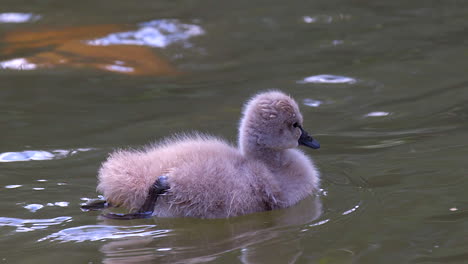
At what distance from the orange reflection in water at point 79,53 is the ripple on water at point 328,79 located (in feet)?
5.04

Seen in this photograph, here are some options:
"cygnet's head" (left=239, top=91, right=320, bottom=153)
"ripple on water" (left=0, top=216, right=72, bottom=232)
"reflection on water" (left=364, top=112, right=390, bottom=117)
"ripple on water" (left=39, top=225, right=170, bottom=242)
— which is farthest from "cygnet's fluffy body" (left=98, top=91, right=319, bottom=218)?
"reflection on water" (left=364, top=112, right=390, bottom=117)

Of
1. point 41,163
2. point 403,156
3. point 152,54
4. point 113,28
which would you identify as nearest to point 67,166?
point 41,163

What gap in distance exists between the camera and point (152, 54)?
361 inches

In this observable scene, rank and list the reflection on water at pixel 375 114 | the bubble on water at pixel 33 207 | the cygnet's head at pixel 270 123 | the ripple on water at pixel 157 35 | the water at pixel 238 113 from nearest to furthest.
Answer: the water at pixel 238 113, the bubble on water at pixel 33 207, the cygnet's head at pixel 270 123, the reflection on water at pixel 375 114, the ripple on water at pixel 157 35

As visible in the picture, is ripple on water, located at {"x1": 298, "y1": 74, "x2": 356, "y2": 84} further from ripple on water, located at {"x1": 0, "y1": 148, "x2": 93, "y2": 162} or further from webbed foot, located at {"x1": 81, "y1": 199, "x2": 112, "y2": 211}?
webbed foot, located at {"x1": 81, "y1": 199, "x2": 112, "y2": 211}

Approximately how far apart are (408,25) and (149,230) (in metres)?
6.11

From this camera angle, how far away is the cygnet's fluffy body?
4.92m

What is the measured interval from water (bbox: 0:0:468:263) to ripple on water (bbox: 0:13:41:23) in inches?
0.9

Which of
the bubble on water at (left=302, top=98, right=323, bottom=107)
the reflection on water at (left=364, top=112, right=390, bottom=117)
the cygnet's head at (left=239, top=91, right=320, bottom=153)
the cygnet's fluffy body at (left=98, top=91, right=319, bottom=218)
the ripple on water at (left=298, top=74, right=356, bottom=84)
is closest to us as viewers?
the cygnet's fluffy body at (left=98, top=91, right=319, bottom=218)

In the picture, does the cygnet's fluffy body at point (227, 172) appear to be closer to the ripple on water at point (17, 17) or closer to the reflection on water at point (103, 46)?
the reflection on water at point (103, 46)

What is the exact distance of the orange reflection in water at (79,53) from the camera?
28.6 ft

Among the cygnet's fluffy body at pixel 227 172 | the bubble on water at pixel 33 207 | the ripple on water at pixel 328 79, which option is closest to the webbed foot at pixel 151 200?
the cygnet's fluffy body at pixel 227 172

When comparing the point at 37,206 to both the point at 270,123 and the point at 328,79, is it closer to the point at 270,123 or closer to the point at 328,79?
→ the point at 270,123

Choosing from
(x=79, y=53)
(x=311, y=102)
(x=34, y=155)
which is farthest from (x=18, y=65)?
(x=311, y=102)
